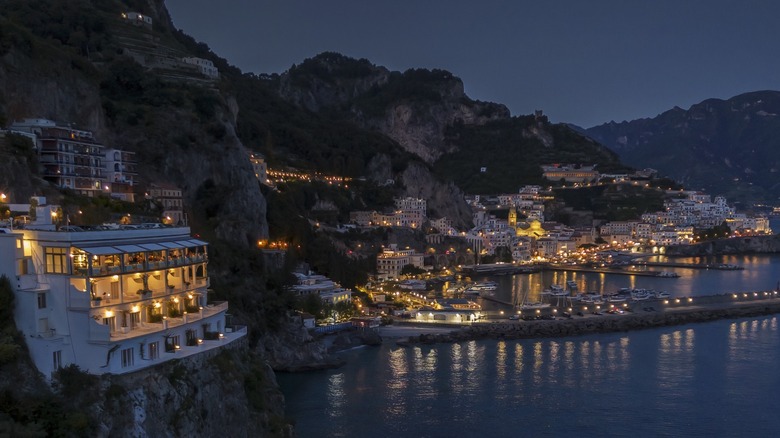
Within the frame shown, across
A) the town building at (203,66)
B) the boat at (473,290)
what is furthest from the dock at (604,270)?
the town building at (203,66)

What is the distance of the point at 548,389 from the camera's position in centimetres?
1570

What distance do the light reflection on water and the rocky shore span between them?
54cm

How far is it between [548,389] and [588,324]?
23.6 feet

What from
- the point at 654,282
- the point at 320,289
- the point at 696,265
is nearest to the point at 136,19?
the point at 320,289

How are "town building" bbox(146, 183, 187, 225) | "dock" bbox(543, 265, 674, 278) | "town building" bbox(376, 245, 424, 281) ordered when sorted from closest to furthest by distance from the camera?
1. "town building" bbox(146, 183, 187, 225)
2. "town building" bbox(376, 245, 424, 281)
3. "dock" bbox(543, 265, 674, 278)

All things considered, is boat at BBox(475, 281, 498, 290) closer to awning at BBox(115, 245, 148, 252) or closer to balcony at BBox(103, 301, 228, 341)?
balcony at BBox(103, 301, 228, 341)

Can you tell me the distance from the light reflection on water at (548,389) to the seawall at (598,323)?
0.55 metres

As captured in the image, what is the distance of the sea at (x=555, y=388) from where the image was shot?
43.9 feet

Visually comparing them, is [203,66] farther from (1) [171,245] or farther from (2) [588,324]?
(1) [171,245]

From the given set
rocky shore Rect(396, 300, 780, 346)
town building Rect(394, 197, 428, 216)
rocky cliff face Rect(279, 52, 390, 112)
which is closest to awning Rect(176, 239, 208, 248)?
rocky shore Rect(396, 300, 780, 346)

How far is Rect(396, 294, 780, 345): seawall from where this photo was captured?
20875mm

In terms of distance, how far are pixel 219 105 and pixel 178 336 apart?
17.1 meters

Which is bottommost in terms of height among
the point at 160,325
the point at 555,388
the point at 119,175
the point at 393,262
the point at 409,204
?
the point at 555,388

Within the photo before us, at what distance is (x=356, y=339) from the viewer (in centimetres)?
1962
